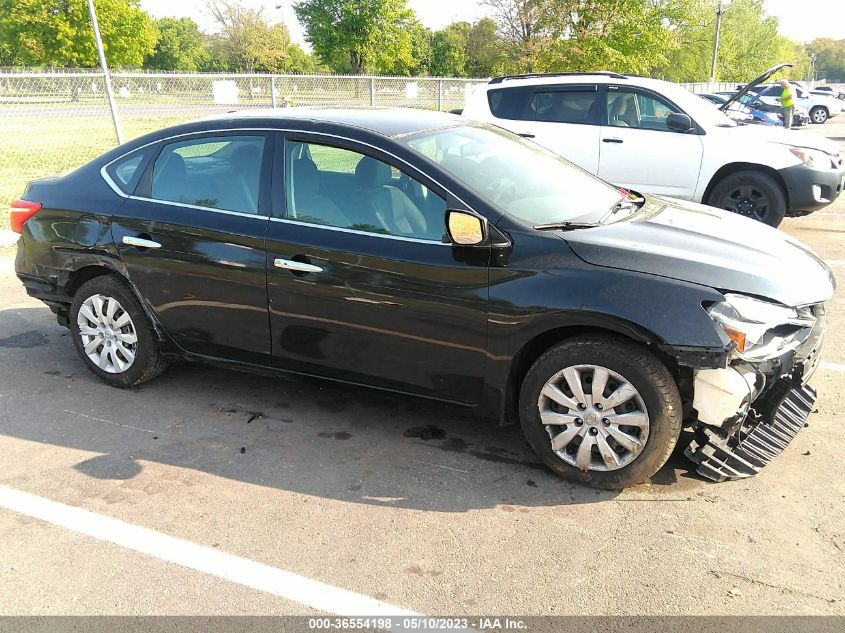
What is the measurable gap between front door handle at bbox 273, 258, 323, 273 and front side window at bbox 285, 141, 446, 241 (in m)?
0.24

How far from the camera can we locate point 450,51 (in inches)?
2557

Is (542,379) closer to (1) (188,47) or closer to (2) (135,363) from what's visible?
(2) (135,363)

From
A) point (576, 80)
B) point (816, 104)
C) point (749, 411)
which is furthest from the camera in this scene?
point (816, 104)

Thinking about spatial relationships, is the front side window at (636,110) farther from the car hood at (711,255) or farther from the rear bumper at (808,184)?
the car hood at (711,255)

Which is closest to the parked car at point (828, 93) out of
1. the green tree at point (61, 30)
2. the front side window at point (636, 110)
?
the front side window at point (636, 110)

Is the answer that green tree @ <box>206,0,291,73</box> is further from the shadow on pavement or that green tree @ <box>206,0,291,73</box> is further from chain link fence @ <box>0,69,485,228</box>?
the shadow on pavement

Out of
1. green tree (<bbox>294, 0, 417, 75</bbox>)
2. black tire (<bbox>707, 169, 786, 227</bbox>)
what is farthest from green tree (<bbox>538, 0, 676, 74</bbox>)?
green tree (<bbox>294, 0, 417, 75</bbox>)

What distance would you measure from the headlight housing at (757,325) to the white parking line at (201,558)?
1777 millimetres

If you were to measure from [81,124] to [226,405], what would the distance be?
36.0 feet

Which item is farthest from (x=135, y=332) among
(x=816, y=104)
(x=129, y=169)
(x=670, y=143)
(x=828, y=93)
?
(x=828, y=93)

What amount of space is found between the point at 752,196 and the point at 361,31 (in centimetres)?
4552

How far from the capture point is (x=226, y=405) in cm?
452

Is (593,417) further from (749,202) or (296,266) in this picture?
(749,202)

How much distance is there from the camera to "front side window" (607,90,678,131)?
873cm
